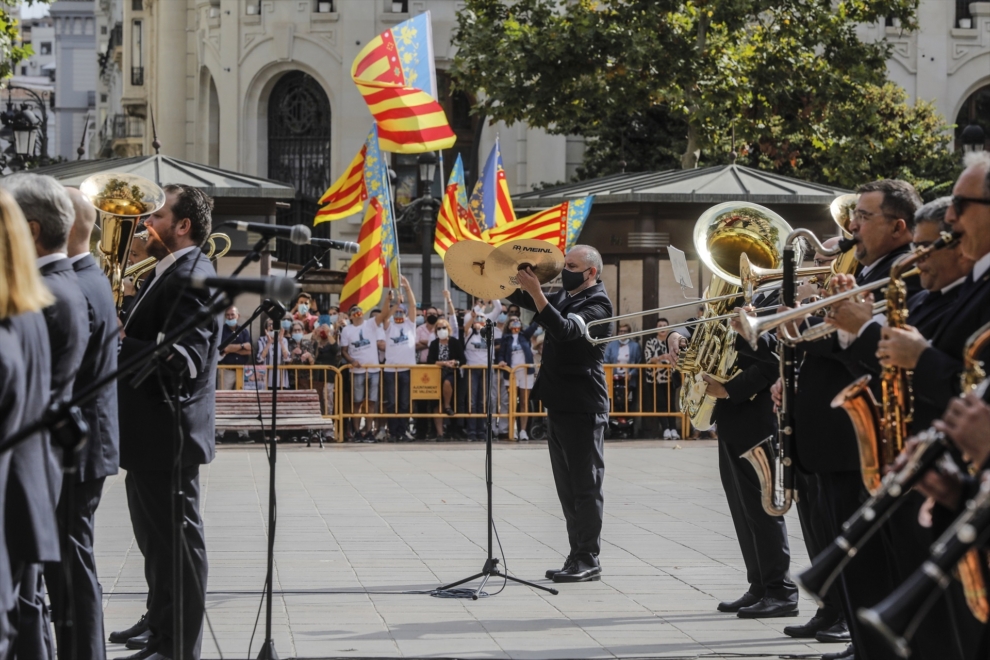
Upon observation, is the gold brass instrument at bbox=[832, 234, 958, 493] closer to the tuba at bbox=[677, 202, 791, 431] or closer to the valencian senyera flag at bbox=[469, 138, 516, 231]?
the tuba at bbox=[677, 202, 791, 431]

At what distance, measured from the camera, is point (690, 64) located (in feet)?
75.4

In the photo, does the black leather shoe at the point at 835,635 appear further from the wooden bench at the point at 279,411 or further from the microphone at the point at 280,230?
the wooden bench at the point at 279,411

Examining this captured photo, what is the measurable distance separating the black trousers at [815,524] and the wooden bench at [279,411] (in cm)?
1111

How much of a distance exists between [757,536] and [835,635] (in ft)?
2.56

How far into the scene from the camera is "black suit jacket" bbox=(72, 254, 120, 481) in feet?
18.4

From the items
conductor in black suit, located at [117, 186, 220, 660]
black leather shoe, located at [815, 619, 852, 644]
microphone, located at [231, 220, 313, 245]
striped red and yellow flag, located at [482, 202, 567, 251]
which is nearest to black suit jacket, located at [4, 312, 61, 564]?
microphone, located at [231, 220, 313, 245]

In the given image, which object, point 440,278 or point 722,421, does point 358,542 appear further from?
point 440,278

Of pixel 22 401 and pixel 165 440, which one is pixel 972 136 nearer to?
pixel 165 440

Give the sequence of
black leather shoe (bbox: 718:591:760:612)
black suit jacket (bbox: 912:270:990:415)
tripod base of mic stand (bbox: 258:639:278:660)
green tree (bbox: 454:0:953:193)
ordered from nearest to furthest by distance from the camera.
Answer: black suit jacket (bbox: 912:270:990:415)
tripod base of mic stand (bbox: 258:639:278:660)
black leather shoe (bbox: 718:591:760:612)
green tree (bbox: 454:0:953:193)

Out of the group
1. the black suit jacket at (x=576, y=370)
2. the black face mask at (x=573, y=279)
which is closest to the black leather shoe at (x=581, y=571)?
the black suit jacket at (x=576, y=370)

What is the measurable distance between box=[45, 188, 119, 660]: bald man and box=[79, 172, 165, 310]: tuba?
1.08 m

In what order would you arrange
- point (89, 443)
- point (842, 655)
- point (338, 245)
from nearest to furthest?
point (89, 443) → point (338, 245) → point (842, 655)

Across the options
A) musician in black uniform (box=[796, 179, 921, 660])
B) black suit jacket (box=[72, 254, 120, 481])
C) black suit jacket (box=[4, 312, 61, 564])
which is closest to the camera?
black suit jacket (box=[4, 312, 61, 564])

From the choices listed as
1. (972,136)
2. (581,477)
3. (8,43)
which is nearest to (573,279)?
(581,477)
